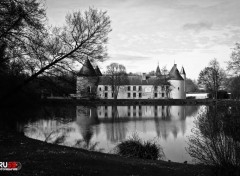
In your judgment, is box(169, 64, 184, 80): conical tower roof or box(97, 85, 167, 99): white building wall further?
box(169, 64, 184, 80): conical tower roof

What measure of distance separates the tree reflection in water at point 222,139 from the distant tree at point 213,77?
49.2 m

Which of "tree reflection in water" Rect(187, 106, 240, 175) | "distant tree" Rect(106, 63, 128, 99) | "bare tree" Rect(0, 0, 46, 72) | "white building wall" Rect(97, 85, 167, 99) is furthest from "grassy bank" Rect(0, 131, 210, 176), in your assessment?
"white building wall" Rect(97, 85, 167, 99)

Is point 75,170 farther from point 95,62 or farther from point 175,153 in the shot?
point 175,153

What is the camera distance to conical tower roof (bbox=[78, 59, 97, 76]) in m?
10.0

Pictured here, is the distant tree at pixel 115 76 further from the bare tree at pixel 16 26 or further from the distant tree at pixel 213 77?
the bare tree at pixel 16 26

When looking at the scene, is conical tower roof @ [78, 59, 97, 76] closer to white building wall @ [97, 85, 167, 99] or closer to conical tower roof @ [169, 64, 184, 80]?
white building wall @ [97, 85, 167, 99]

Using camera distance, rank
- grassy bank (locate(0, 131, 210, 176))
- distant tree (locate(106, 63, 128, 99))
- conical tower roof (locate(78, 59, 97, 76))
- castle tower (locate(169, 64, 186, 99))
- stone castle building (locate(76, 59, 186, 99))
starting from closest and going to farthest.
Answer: grassy bank (locate(0, 131, 210, 176)), conical tower roof (locate(78, 59, 97, 76)), distant tree (locate(106, 63, 128, 99)), stone castle building (locate(76, 59, 186, 99)), castle tower (locate(169, 64, 186, 99))

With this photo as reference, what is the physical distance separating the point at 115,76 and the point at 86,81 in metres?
54.0

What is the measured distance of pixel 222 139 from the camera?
20.7 feet

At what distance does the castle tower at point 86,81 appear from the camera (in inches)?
401

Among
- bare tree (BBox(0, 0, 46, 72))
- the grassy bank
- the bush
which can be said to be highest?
bare tree (BBox(0, 0, 46, 72))

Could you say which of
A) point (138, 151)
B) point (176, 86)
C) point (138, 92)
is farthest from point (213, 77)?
point (138, 151)

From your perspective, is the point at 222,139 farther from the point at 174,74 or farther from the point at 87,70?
the point at 174,74

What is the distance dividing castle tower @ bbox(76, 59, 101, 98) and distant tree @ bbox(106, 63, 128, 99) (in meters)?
52.8
